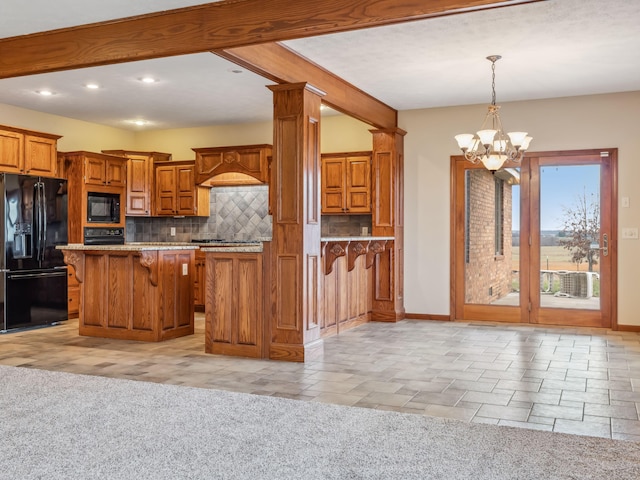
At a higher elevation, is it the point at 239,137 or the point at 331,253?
the point at 239,137

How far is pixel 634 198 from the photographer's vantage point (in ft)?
22.3

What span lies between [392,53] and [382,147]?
8.04ft

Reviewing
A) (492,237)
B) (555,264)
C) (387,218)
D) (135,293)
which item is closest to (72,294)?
(135,293)

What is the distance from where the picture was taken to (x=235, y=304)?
5.43 meters

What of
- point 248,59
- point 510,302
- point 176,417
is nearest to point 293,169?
point 248,59

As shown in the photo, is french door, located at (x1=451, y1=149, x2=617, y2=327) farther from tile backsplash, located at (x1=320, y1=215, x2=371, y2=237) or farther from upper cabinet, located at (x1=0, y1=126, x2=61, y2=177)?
upper cabinet, located at (x1=0, y1=126, x2=61, y2=177)

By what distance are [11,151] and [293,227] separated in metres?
3.78

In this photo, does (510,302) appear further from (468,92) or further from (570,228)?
(468,92)

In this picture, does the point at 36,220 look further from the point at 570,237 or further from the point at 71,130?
the point at 570,237

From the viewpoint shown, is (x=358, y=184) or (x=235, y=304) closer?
(x=235, y=304)

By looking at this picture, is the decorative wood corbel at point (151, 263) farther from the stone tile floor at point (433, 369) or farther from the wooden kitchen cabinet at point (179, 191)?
the wooden kitchen cabinet at point (179, 191)

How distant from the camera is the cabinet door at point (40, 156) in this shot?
7.13 metres

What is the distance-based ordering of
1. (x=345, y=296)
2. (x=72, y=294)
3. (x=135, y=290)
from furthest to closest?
(x=72, y=294), (x=345, y=296), (x=135, y=290)

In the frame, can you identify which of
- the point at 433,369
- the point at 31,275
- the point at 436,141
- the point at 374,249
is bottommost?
the point at 433,369
